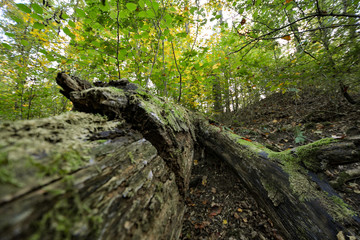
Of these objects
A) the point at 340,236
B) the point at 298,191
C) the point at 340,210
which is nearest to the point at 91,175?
the point at 298,191

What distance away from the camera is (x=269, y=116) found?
628 cm

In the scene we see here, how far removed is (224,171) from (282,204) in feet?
4.17

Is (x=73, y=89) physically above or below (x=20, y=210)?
above

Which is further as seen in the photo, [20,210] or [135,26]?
[135,26]

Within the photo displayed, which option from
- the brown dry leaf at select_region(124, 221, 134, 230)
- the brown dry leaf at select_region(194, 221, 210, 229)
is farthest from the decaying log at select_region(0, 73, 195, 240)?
the brown dry leaf at select_region(194, 221, 210, 229)

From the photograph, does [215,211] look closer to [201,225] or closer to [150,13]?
[201,225]

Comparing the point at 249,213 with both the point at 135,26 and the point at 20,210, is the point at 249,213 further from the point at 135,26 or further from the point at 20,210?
the point at 135,26

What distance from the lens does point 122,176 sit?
105cm

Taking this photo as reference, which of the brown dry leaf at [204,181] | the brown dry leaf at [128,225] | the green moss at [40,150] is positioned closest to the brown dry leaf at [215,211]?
the brown dry leaf at [204,181]

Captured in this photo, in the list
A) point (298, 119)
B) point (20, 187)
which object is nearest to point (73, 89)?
point (20, 187)

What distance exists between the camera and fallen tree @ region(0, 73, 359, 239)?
60 cm

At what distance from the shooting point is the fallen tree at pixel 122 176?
0.60 metres

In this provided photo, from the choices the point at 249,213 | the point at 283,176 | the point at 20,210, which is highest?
the point at 20,210

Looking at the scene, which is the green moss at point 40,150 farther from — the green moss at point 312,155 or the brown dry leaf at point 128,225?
the green moss at point 312,155
